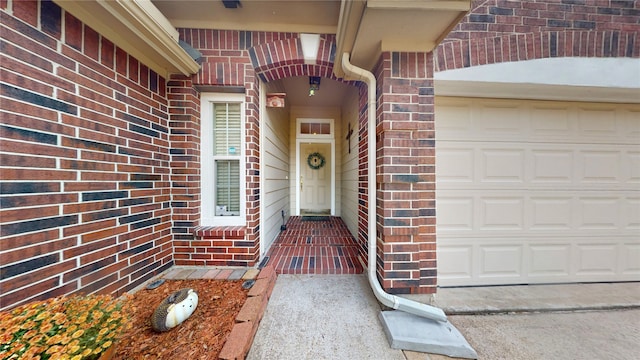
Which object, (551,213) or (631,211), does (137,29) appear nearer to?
(551,213)

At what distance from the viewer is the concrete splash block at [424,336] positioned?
4.09 ft

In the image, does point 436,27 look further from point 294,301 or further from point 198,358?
point 198,358

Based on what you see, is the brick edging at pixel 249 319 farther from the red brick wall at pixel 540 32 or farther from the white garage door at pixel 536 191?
the red brick wall at pixel 540 32

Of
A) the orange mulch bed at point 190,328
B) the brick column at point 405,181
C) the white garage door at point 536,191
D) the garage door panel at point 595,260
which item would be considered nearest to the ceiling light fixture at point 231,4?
the brick column at point 405,181

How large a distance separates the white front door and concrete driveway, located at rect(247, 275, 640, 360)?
293 centimetres

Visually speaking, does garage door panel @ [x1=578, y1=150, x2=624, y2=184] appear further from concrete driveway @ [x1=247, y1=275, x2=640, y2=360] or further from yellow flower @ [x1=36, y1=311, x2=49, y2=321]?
yellow flower @ [x1=36, y1=311, x2=49, y2=321]

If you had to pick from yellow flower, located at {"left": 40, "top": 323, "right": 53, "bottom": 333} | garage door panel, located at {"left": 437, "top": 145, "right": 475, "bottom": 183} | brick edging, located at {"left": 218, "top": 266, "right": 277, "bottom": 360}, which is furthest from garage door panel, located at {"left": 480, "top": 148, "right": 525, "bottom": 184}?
yellow flower, located at {"left": 40, "top": 323, "right": 53, "bottom": 333}

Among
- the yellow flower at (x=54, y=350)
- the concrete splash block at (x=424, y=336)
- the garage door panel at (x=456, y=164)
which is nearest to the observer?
the yellow flower at (x=54, y=350)

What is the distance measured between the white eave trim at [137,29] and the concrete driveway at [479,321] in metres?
2.33

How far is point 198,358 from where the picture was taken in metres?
1.11

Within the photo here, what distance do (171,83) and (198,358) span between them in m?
2.40

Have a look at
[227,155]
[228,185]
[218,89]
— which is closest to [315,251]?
[228,185]

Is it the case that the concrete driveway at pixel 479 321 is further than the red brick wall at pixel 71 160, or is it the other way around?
the concrete driveway at pixel 479 321

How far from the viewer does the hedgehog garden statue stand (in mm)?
1286
